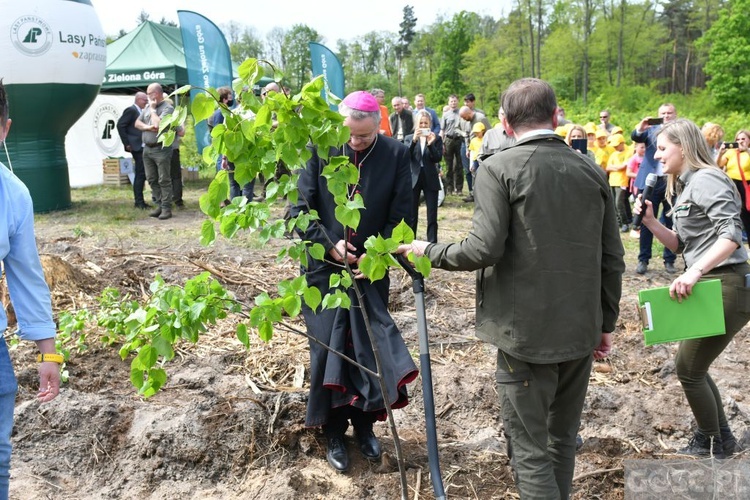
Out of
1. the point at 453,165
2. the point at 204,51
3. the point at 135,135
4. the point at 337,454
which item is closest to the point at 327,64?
the point at 204,51

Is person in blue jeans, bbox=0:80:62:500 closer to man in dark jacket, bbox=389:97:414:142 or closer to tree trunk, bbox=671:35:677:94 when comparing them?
man in dark jacket, bbox=389:97:414:142

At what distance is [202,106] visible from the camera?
7.44 feet

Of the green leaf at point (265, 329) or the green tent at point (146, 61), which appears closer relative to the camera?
the green leaf at point (265, 329)

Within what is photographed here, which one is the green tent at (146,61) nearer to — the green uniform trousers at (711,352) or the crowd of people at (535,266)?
the crowd of people at (535,266)

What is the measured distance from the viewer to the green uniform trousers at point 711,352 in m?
3.52

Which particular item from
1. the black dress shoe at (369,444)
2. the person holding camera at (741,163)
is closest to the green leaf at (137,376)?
the black dress shoe at (369,444)

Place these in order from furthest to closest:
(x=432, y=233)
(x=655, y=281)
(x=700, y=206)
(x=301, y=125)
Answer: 1. (x=432, y=233)
2. (x=655, y=281)
3. (x=700, y=206)
4. (x=301, y=125)

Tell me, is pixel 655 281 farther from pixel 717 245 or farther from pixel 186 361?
pixel 186 361

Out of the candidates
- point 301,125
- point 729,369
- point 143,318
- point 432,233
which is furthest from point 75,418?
Result: point 432,233

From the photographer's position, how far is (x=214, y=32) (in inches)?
623

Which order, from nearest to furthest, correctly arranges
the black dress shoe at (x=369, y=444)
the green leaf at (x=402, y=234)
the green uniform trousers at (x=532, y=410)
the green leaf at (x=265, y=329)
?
the green leaf at (x=402, y=234), the green leaf at (x=265, y=329), the green uniform trousers at (x=532, y=410), the black dress shoe at (x=369, y=444)

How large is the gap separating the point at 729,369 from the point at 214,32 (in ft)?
45.5

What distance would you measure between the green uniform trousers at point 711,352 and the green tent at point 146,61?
1646cm

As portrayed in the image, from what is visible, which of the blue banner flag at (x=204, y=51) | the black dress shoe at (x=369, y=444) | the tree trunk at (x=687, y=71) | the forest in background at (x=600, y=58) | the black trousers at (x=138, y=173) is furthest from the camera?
the tree trunk at (x=687, y=71)
